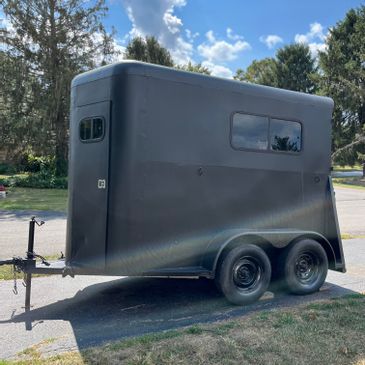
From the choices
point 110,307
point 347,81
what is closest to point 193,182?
point 110,307

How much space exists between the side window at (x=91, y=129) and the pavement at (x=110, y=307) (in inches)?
86.3

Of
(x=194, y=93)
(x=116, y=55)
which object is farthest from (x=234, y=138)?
(x=116, y=55)

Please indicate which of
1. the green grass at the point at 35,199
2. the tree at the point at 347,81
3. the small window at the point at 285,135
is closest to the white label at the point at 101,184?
the small window at the point at 285,135

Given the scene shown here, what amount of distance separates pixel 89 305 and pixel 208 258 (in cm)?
171

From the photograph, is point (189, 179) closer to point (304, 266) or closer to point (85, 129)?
point (85, 129)

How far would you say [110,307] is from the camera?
5.55 metres

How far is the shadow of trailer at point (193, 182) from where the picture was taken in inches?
197

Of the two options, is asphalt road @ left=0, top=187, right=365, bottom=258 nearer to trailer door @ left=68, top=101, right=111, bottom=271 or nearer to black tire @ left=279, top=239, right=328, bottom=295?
trailer door @ left=68, top=101, right=111, bottom=271

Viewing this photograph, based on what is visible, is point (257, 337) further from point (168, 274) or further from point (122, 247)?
point (122, 247)

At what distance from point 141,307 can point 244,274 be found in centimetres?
146

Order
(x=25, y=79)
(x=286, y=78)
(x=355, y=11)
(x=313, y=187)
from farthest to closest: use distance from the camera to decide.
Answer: (x=286, y=78), (x=355, y=11), (x=25, y=79), (x=313, y=187)

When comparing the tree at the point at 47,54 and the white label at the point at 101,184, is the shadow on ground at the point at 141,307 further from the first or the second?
the tree at the point at 47,54

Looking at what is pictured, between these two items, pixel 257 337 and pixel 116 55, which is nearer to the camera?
pixel 257 337

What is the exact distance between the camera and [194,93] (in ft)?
17.9
